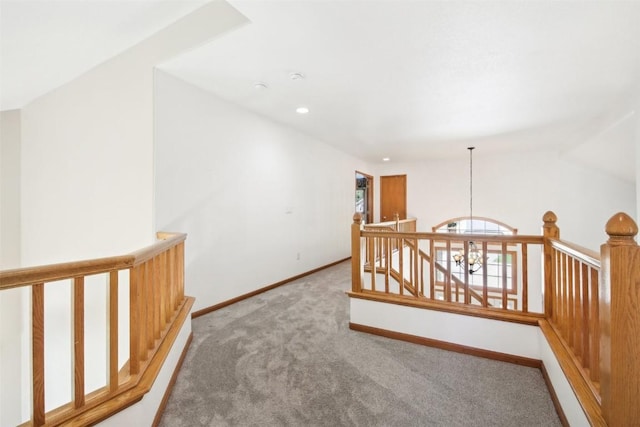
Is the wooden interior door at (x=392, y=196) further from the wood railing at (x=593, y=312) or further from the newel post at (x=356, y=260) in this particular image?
the wood railing at (x=593, y=312)

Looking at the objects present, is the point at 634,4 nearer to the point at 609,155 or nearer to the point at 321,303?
the point at 321,303

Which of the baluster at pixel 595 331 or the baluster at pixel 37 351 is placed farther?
the baluster at pixel 595 331

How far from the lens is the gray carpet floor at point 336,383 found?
1607mm

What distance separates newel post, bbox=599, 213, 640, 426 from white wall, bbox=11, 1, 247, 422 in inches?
124

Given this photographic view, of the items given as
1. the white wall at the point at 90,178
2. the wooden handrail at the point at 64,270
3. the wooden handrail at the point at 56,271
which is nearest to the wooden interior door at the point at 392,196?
the white wall at the point at 90,178

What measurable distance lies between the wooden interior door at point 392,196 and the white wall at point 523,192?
142 mm

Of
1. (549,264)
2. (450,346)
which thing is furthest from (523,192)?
(450,346)

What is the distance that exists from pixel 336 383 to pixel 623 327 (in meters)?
1.55

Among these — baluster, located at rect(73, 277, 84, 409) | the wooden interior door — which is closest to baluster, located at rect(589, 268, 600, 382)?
baluster, located at rect(73, 277, 84, 409)

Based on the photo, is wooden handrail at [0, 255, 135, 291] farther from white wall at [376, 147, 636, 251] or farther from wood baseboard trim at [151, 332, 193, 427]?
white wall at [376, 147, 636, 251]

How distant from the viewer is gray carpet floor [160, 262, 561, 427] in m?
1.61

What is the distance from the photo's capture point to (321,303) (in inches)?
136

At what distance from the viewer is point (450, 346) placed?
2.34 metres

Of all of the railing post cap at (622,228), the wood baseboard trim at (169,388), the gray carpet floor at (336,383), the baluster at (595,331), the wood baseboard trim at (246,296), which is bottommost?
the gray carpet floor at (336,383)
